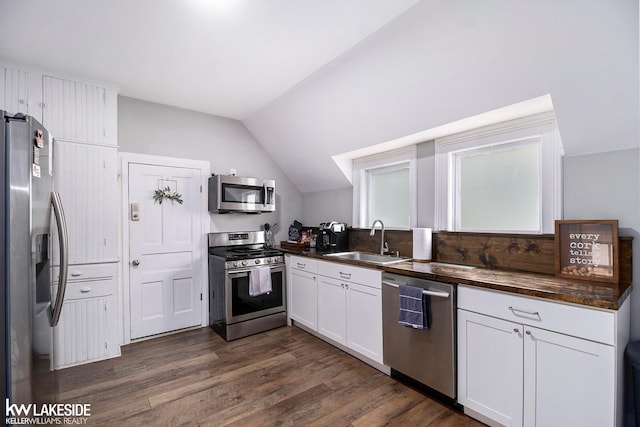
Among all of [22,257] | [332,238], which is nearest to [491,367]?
[332,238]

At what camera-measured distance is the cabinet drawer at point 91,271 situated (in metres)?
2.65

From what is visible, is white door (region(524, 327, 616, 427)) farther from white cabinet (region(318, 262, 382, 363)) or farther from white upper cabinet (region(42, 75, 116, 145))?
white upper cabinet (region(42, 75, 116, 145))

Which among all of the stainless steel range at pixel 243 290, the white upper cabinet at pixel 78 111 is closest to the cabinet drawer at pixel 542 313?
the stainless steel range at pixel 243 290

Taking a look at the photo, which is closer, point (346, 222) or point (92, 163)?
point (92, 163)

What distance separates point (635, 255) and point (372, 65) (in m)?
2.12

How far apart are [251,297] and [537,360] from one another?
2.62 meters

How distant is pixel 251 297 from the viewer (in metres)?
3.36

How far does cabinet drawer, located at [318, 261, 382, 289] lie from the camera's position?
2521mm

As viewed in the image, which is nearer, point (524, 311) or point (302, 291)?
point (524, 311)

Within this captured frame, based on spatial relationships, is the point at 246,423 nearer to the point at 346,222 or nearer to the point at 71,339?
the point at 71,339

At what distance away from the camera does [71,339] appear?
264 centimetres

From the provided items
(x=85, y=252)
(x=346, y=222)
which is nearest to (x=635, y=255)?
(x=346, y=222)

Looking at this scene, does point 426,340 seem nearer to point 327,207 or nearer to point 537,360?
point 537,360

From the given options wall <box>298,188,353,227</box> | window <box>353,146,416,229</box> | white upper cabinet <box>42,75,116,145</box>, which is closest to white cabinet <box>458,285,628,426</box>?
window <box>353,146,416,229</box>
